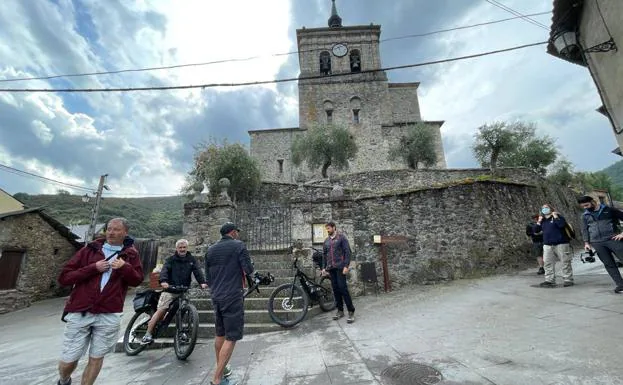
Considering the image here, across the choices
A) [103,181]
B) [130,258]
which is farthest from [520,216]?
[103,181]

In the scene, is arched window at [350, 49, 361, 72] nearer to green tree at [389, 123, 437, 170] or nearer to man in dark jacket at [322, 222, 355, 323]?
green tree at [389, 123, 437, 170]

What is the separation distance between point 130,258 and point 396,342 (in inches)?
127

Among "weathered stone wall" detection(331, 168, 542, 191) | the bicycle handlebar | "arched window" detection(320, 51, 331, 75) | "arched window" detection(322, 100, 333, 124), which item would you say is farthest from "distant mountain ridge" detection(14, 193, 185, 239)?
the bicycle handlebar

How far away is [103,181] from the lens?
53.4 feet

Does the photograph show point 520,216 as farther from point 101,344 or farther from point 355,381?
point 101,344

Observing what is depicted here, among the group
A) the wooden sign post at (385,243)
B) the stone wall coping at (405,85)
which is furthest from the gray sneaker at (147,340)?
the stone wall coping at (405,85)

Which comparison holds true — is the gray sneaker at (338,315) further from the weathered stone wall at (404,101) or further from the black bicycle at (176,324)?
the weathered stone wall at (404,101)

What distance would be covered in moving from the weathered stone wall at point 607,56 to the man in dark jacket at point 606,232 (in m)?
1.89

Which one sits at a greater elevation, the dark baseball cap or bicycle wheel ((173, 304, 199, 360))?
the dark baseball cap

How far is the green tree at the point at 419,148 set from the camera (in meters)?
24.0

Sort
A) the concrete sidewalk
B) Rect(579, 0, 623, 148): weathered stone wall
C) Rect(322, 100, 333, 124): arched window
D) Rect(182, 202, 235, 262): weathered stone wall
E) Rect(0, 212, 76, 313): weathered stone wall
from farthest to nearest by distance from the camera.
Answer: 1. Rect(322, 100, 333, 124): arched window
2. Rect(0, 212, 76, 313): weathered stone wall
3. Rect(182, 202, 235, 262): weathered stone wall
4. Rect(579, 0, 623, 148): weathered stone wall
5. the concrete sidewalk

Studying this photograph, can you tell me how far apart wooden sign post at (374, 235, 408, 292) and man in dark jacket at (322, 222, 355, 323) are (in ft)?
7.75

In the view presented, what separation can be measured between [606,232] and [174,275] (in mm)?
6975

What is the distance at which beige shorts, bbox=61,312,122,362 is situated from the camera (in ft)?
8.14
